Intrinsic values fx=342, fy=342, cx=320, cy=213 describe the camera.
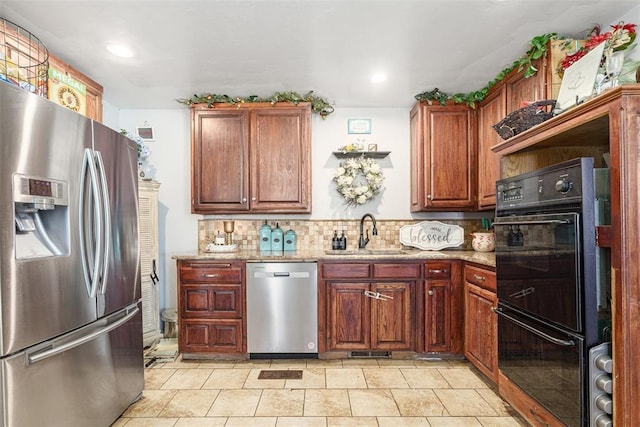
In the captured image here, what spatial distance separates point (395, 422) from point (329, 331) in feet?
3.29

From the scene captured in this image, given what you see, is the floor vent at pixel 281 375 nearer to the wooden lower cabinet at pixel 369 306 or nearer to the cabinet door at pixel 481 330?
the wooden lower cabinet at pixel 369 306

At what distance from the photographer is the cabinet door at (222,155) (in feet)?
10.7

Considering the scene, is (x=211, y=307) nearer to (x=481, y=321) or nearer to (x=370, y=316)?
(x=370, y=316)

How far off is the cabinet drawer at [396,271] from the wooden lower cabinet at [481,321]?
417 millimetres

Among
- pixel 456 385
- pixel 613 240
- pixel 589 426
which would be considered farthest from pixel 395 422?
pixel 613 240

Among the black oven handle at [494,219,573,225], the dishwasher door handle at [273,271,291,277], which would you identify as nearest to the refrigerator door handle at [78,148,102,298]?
the dishwasher door handle at [273,271,291,277]

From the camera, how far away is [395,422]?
204 centimetres

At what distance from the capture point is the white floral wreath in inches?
136

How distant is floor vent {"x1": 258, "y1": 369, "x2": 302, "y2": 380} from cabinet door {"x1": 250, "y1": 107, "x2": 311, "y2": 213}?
1.41 metres

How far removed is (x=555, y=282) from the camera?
155cm

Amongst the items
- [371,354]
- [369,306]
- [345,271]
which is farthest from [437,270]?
[371,354]

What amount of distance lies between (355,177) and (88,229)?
243cm

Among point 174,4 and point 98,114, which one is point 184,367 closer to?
point 98,114

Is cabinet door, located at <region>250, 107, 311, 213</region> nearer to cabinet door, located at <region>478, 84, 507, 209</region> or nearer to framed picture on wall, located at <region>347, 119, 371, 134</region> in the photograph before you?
framed picture on wall, located at <region>347, 119, 371, 134</region>
